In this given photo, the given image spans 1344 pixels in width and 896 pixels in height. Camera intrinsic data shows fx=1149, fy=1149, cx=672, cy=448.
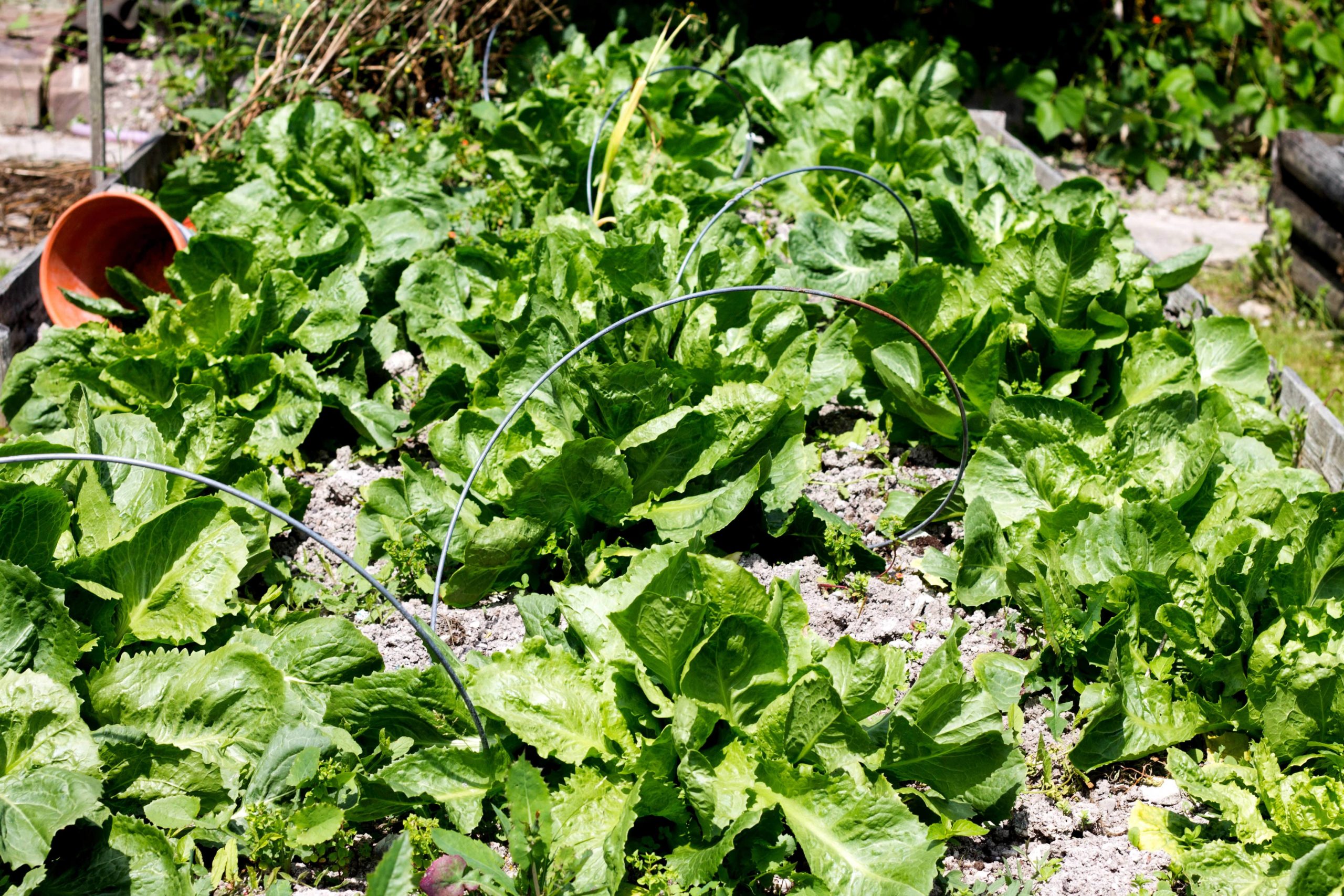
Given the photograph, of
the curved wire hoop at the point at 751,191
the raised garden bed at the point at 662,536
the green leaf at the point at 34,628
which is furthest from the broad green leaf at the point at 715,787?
the curved wire hoop at the point at 751,191

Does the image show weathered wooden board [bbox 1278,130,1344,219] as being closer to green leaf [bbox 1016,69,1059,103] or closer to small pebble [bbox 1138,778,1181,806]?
green leaf [bbox 1016,69,1059,103]

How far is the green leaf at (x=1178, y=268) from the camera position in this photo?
3396 mm

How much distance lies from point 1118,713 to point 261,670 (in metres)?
1.58

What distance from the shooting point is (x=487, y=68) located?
4871 mm

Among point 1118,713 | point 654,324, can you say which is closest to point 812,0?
point 654,324

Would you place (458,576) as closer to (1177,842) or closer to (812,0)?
(1177,842)

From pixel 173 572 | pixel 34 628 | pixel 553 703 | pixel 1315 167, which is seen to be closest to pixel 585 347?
pixel 553 703

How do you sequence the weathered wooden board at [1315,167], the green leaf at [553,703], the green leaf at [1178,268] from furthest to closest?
the weathered wooden board at [1315,167] < the green leaf at [1178,268] < the green leaf at [553,703]

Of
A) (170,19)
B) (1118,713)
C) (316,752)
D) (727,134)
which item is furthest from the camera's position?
(170,19)

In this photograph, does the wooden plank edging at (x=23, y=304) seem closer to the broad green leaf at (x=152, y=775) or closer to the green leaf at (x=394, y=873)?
the broad green leaf at (x=152, y=775)

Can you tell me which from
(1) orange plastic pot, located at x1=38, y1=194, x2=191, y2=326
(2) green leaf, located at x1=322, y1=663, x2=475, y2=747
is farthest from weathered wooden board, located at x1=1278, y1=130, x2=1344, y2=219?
(1) orange plastic pot, located at x1=38, y1=194, x2=191, y2=326

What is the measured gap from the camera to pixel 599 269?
Answer: 3.00 metres

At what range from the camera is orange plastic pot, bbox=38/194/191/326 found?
11.4 feet

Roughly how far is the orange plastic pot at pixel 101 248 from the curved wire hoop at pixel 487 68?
4.58ft
